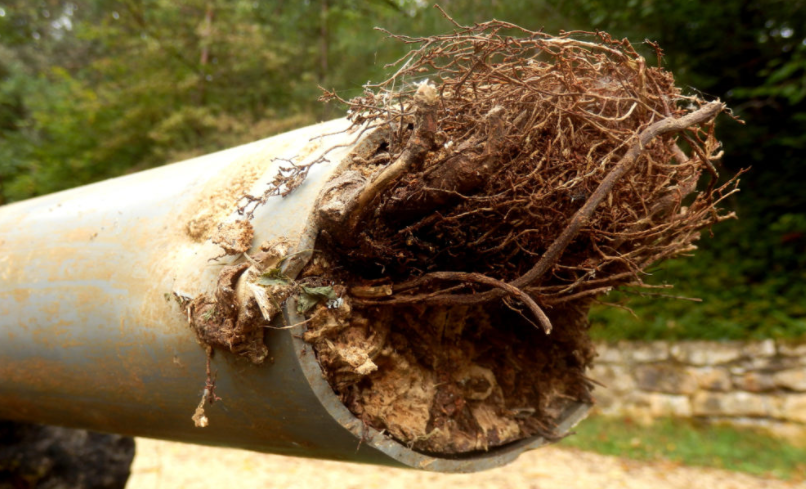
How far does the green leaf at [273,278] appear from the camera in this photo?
3.89 ft

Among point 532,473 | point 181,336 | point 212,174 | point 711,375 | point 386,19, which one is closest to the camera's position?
point 181,336

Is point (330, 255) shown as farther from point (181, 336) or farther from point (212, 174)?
point (212, 174)

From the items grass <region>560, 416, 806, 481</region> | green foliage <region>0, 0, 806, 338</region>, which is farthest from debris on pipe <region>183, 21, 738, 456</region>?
grass <region>560, 416, 806, 481</region>

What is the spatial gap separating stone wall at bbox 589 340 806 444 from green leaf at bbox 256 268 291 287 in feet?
16.0

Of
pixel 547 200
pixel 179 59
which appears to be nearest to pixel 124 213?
pixel 547 200

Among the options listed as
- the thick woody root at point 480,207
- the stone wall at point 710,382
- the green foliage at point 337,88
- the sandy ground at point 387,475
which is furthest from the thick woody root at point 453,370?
the stone wall at point 710,382

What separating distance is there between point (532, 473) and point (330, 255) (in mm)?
4728

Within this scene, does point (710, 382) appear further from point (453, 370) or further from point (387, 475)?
point (453, 370)

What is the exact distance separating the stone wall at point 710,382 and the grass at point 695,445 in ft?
0.52

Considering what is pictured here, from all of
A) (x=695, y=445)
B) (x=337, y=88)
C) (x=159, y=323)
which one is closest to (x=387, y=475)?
(x=695, y=445)

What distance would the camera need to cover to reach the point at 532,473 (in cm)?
538

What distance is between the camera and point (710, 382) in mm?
6352

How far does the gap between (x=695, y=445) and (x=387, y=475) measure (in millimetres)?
3023

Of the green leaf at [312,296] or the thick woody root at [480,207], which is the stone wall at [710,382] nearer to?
the thick woody root at [480,207]
